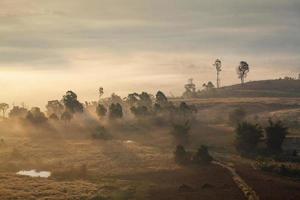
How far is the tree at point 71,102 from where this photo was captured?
A: 15912 centimetres

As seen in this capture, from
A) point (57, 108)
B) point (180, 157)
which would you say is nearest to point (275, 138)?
point (180, 157)

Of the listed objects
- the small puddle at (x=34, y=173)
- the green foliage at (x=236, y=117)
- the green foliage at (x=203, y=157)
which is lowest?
the small puddle at (x=34, y=173)

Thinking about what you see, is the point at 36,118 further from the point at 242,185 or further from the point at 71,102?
the point at 242,185

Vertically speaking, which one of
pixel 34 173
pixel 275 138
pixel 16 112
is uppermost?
pixel 16 112

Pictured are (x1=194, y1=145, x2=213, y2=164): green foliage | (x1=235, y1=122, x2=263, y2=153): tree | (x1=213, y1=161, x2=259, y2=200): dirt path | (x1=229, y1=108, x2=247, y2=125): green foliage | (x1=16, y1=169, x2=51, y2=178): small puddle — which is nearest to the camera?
(x1=213, y1=161, x2=259, y2=200): dirt path

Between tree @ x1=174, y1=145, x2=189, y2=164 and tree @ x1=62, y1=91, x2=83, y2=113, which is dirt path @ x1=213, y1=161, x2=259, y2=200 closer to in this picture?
tree @ x1=174, y1=145, x2=189, y2=164

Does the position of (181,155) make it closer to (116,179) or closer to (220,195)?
(116,179)

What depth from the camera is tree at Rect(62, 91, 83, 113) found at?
522ft

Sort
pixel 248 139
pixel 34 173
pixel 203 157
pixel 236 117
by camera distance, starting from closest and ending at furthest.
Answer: pixel 34 173
pixel 203 157
pixel 248 139
pixel 236 117

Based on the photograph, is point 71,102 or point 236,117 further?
point 71,102

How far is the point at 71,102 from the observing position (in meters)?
160

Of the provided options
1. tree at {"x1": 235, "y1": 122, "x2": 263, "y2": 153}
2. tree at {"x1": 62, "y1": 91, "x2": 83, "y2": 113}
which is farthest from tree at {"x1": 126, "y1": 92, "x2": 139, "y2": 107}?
tree at {"x1": 235, "y1": 122, "x2": 263, "y2": 153}

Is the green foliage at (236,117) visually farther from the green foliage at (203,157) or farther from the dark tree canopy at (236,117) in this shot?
the green foliage at (203,157)

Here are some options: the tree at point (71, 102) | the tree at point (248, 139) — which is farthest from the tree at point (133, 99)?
the tree at point (248, 139)
